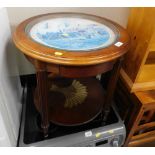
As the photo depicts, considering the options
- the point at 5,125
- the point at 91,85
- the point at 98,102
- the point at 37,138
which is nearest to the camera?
the point at 5,125

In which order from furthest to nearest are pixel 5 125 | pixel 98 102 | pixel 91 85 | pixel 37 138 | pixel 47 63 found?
pixel 91 85
pixel 98 102
pixel 37 138
pixel 5 125
pixel 47 63

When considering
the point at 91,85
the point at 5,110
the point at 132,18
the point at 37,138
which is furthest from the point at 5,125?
the point at 132,18

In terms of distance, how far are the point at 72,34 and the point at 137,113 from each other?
0.56 meters

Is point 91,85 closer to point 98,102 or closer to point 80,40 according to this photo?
point 98,102

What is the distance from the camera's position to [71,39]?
724 mm

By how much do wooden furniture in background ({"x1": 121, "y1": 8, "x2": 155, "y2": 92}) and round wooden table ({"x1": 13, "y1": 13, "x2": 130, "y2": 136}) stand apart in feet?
0.34

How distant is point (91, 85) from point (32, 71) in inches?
17.7

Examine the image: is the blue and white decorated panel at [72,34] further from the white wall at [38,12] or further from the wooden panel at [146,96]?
the wooden panel at [146,96]

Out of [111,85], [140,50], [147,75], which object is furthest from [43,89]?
[147,75]

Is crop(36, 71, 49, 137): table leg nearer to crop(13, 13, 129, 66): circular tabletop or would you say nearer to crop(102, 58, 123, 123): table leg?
crop(13, 13, 129, 66): circular tabletop

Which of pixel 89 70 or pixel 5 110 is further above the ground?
pixel 89 70

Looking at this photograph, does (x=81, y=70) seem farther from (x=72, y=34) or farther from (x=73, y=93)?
(x=73, y=93)

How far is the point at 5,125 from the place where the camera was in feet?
2.43

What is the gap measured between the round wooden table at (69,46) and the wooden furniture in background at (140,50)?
10 cm
